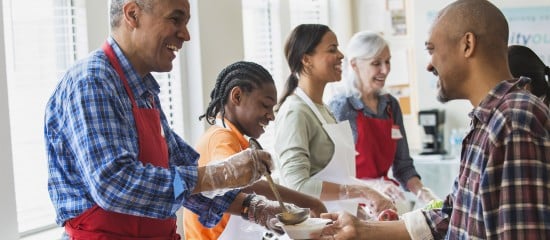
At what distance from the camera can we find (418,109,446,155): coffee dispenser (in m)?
4.77

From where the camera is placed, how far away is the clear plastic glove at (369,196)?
103 inches

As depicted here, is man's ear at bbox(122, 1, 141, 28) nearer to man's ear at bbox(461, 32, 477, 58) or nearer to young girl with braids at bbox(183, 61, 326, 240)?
young girl with braids at bbox(183, 61, 326, 240)

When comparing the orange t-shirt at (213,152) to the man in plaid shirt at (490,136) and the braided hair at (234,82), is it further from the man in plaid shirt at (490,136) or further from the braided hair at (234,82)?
the man in plaid shirt at (490,136)

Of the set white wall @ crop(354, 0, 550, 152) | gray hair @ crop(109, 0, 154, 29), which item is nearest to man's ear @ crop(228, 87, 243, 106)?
gray hair @ crop(109, 0, 154, 29)

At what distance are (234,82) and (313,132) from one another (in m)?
0.55

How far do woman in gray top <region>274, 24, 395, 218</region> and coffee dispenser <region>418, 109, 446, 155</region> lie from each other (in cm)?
205

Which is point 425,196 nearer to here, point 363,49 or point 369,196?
point 369,196

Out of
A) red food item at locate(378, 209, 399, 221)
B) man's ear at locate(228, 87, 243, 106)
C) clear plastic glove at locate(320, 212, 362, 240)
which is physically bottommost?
red food item at locate(378, 209, 399, 221)

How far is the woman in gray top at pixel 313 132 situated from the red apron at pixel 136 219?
827 millimetres

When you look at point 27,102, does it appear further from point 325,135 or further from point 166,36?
point 325,135

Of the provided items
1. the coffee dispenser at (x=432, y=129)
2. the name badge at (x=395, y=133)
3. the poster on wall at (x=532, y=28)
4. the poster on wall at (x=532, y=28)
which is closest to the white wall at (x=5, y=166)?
the name badge at (x=395, y=133)

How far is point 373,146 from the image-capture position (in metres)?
3.29

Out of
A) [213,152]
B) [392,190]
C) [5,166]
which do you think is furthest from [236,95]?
[392,190]

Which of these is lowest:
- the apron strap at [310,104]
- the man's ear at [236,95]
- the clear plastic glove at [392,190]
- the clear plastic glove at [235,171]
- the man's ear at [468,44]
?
the clear plastic glove at [392,190]
